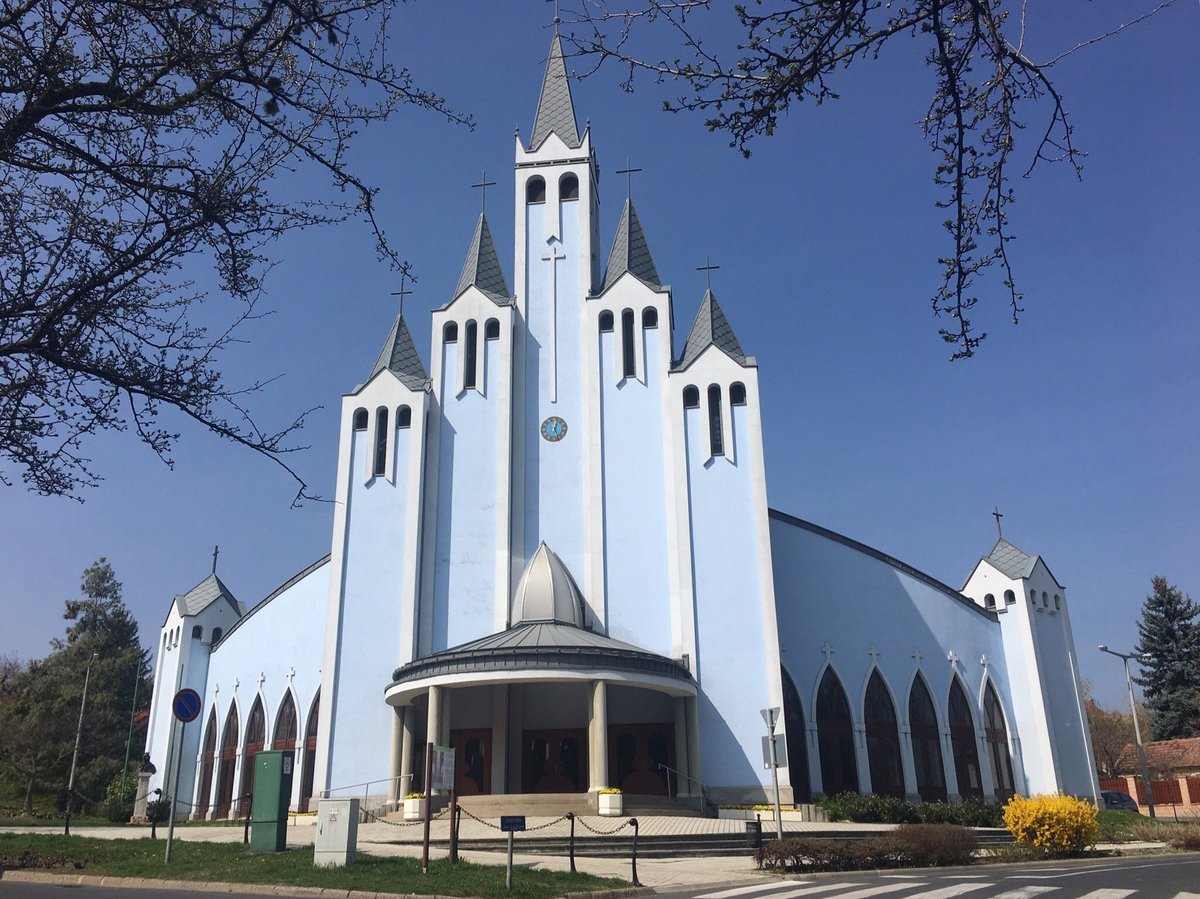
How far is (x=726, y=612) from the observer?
29.8 m

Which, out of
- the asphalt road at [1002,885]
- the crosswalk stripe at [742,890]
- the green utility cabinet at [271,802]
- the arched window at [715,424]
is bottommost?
the crosswalk stripe at [742,890]

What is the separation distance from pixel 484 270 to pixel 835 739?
19738 millimetres

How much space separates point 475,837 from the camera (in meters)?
20.3

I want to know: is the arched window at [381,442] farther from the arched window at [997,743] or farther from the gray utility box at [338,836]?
the arched window at [997,743]

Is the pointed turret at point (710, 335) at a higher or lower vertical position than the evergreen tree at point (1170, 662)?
higher

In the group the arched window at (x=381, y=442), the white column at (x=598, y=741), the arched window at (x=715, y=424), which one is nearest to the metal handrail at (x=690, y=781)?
the white column at (x=598, y=741)

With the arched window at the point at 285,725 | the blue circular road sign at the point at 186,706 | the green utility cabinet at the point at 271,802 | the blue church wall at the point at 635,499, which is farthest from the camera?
the arched window at the point at 285,725

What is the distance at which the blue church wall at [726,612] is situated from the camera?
28641 mm

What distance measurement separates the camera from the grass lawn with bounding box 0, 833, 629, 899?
1238 centimetres

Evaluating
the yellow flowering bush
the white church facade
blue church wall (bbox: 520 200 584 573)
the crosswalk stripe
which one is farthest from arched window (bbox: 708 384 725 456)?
the crosswalk stripe

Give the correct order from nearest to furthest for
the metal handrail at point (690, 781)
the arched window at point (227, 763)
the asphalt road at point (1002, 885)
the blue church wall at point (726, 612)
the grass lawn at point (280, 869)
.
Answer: the asphalt road at point (1002, 885) < the grass lawn at point (280, 869) < the metal handrail at point (690, 781) < the blue church wall at point (726, 612) < the arched window at point (227, 763)

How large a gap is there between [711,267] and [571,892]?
2683 cm

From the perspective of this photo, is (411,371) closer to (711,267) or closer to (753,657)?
(711,267)

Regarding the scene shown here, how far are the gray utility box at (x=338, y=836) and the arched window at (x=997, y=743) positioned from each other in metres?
25.7
